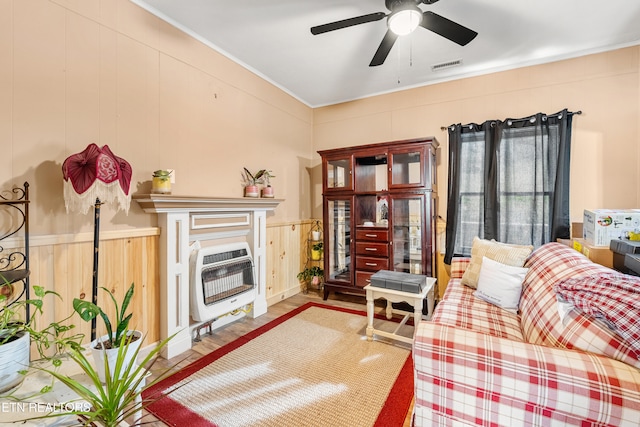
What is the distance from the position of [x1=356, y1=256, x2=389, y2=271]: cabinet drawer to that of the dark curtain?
2.41ft

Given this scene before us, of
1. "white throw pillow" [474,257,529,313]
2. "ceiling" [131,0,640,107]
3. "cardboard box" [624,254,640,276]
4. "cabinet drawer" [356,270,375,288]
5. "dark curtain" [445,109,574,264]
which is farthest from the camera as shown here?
"cabinet drawer" [356,270,375,288]

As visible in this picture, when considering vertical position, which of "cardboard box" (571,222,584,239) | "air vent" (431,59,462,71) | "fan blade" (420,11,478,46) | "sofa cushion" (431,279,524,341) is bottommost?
"sofa cushion" (431,279,524,341)

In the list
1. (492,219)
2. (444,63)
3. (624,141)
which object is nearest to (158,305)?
(492,219)

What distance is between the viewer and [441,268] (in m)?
3.41

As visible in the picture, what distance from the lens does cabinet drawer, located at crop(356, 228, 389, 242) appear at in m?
3.28

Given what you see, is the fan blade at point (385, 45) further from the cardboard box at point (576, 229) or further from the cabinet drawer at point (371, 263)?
the cardboard box at point (576, 229)

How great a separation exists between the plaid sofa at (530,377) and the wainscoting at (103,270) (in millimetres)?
2081

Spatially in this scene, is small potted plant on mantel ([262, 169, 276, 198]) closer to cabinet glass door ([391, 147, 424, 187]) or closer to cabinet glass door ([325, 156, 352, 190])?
cabinet glass door ([325, 156, 352, 190])

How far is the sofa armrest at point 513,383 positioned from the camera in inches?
36.4

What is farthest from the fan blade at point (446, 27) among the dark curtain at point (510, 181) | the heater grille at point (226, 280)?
the heater grille at point (226, 280)

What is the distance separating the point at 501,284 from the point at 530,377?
1.27 meters

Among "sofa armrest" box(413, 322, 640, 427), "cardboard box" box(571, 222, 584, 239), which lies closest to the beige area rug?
"sofa armrest" box(413, 322, 640, 427)

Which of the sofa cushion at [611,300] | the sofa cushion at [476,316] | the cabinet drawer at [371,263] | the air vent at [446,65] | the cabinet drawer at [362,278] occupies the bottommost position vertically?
the cabinet drawer at [362,278]

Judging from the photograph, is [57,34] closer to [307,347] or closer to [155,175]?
[155,175]
